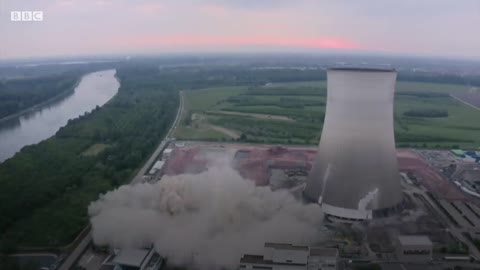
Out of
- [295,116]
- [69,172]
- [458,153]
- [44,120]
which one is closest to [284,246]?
[69,172]

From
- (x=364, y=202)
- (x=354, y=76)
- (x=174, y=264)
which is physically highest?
(x=354, y=76)

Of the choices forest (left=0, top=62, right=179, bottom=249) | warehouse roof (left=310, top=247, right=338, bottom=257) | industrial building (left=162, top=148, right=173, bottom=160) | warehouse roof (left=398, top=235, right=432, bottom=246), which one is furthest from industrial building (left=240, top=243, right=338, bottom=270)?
industrial building (left=162, top=148, right=173, bottom=160)

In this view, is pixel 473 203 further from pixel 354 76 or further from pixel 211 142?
pixel 211 142

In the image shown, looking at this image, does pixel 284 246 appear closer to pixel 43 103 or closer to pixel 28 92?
pixel 43 103

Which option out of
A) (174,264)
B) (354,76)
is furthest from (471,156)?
(174,264)

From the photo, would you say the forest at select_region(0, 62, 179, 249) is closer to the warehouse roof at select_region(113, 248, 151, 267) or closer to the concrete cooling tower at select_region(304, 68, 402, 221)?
the warehouse roof at select_region(113, 248, 151, 267)
